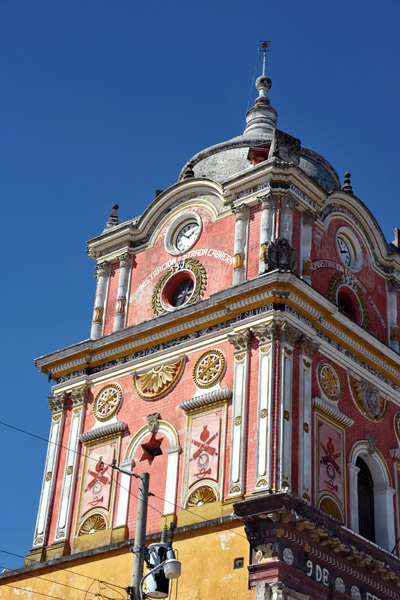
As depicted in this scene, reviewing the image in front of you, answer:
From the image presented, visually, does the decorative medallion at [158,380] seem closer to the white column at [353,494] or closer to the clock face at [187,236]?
the clock face at [187,236]

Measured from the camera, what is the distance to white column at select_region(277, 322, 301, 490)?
24578 millimetres

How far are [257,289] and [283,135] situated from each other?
5.13 metres

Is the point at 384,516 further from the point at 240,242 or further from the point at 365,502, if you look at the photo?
the point at 240,242

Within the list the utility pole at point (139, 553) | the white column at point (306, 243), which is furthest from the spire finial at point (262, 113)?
the utility pole at point (139, 553)

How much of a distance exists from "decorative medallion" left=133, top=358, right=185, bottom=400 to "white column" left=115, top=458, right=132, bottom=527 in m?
1.82

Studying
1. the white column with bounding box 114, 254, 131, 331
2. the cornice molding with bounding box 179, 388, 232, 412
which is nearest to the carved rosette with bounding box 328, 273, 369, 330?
the cornice molding with bounding box 179, 388, 232, 412

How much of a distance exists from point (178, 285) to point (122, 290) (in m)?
1.87

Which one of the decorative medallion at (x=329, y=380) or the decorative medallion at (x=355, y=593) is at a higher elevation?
the decorative medallion at (x=329, y=380)

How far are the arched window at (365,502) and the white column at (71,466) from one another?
292 inches

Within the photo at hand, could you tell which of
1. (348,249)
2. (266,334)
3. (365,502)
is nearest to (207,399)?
(266,334)

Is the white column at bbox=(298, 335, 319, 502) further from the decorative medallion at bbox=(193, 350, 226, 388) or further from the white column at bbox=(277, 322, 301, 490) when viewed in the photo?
the decorative medallion at bbox=(193, 350, 226, 388)

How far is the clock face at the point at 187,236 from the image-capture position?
30.4m

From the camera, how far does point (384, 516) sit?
1089 inches

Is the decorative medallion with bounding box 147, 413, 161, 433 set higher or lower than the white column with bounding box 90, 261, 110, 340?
lower
